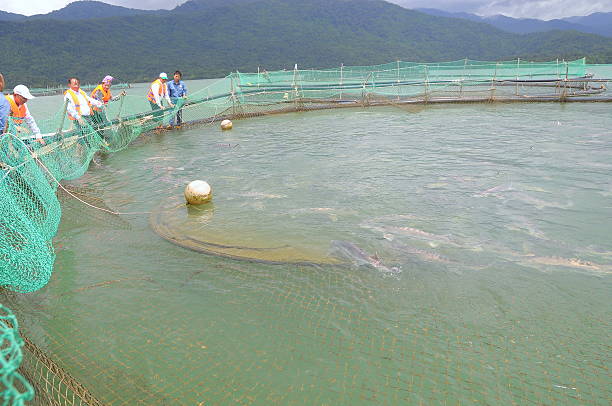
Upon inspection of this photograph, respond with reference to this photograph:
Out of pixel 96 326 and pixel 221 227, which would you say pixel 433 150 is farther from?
pixel 96 326

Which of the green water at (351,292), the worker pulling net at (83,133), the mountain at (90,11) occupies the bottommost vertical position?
the green water at (351,292)

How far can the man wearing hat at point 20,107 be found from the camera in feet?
22.7

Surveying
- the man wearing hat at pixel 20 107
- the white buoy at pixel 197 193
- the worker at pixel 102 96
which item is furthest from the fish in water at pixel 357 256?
the worker at pixel 102 96

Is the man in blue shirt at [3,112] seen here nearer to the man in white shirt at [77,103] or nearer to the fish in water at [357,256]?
the man in white shirt at [77,103]

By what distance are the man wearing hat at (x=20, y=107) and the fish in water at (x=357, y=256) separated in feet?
18.6

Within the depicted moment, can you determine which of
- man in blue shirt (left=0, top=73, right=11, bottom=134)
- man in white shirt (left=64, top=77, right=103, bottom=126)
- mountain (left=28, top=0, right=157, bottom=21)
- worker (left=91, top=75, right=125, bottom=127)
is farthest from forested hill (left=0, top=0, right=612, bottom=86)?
mountain (left=28, top=0, right=157, bottom=21)

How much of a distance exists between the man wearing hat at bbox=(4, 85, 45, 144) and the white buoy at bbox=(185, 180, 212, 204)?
277cm

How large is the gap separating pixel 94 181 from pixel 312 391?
8177mm

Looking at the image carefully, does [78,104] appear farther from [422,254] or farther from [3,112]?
[422,254]

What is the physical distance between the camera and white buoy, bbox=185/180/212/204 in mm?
7191

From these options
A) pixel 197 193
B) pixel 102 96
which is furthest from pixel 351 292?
pixel 102 96

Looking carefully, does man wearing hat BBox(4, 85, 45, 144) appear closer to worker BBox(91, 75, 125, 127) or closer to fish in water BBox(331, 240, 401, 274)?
worker BBox(91, 75, 125, 127)

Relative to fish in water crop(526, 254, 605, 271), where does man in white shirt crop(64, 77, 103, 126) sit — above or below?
above

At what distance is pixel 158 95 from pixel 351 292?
42.4 feet
